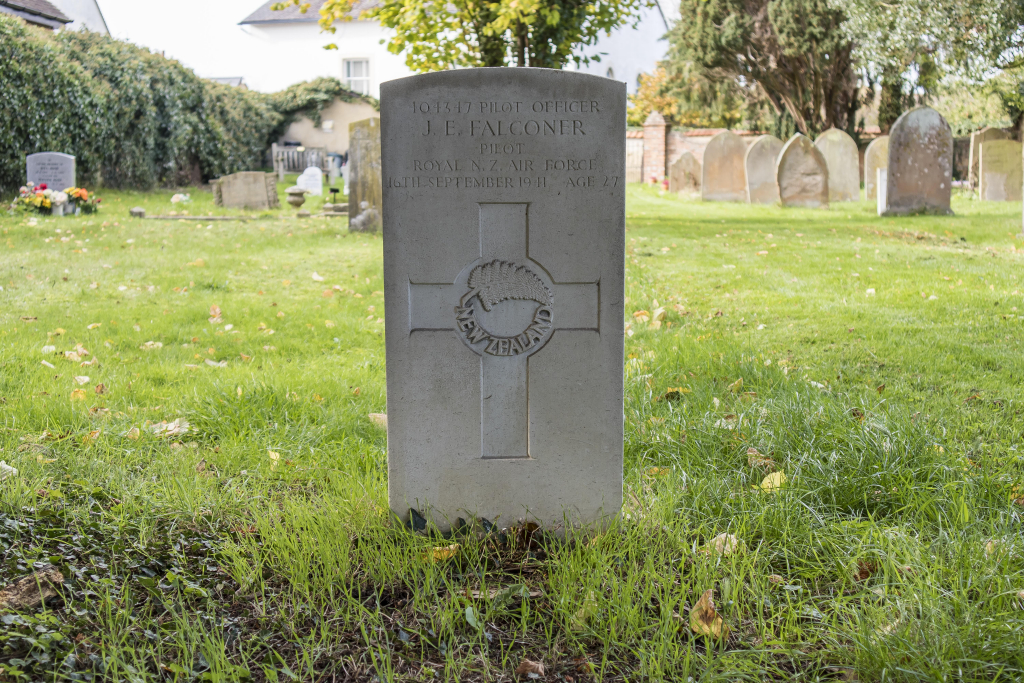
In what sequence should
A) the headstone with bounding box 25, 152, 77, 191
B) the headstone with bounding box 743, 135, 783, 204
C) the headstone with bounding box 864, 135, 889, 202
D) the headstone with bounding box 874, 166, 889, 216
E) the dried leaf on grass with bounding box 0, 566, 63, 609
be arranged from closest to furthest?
the dried leaf on grass with bounding box 0, 566, 63, 609 → the headstone with bounding box 874, 166, 889, 216 → the headstone with bounding box 25, 152, 77, 191 → the headstone with bounding box 743, 135, 783, 204 → the headstone with bounding box 864, 135, 889, 202

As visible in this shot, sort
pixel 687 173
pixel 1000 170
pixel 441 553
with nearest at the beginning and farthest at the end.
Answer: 1. pixel 441 553
2. pixel 1000 170
3. pixel 687 173

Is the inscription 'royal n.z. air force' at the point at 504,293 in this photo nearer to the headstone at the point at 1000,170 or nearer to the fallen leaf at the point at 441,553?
the fallen leaf at the point at 441,553

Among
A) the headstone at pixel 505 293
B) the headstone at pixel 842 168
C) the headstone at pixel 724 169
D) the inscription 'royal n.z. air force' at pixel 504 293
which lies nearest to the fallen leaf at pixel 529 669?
the headstone at pixel 505 293

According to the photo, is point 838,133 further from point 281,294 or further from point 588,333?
point 588,333

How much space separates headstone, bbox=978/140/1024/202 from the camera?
17297 mm

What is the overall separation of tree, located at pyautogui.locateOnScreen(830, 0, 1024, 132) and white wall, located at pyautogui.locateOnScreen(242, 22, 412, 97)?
2053cm

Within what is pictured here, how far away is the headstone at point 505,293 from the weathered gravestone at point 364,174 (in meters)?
8.83

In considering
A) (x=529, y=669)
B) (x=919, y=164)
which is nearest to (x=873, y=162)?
(x=919, y=164)

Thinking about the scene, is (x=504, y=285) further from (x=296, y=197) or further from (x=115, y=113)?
(x=115, y=113)

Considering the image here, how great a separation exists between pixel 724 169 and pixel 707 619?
56.3ft

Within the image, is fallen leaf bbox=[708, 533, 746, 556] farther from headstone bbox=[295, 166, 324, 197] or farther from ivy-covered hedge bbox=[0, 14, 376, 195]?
headstone bbox=[295, 166, 324, 197]

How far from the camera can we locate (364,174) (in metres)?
11.6

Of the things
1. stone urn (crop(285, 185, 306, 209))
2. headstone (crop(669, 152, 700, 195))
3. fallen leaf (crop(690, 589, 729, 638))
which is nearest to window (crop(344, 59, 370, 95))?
headstone (crop(669, 152, 700, 195))

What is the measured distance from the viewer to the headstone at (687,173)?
2098 centimetres
